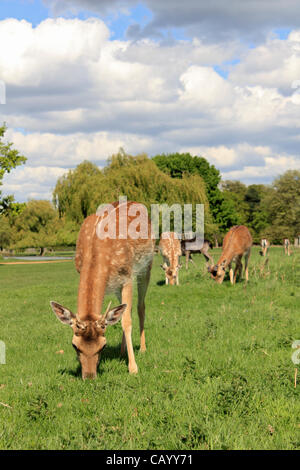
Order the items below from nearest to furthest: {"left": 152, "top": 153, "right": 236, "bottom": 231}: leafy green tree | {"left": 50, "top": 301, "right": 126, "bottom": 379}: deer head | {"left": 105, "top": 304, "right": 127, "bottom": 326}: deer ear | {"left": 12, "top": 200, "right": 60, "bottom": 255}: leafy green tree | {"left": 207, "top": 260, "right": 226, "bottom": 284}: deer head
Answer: {"left": 50, "top": 301, "right": 126, "bottom": 379}: deer head < {"left": 105, "top": 304, "right": 127, "bottom": 326}: deer ear < {"left": 207, "top": 260, "right": 226, "bottom": 284}: deer head < {"left": 152, "top": 153, "right": 236, "bottom": 231}: leafy green tree < {"left": 12, "top": 200, "right": 60, "bottom": 255}: leafy green tree

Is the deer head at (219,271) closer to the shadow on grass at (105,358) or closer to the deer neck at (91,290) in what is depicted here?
the shadow on grass at (105,358)

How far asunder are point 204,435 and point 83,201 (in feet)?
131

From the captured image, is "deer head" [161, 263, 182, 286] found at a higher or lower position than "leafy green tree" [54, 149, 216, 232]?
lower

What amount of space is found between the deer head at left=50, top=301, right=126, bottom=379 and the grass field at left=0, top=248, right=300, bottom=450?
26 centimetres

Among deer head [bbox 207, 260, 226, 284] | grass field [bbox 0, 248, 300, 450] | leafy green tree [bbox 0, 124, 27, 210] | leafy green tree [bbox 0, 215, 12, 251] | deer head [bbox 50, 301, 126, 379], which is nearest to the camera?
grass field [bbox 0, 248, 300, 450]

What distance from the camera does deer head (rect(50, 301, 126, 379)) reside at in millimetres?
5934

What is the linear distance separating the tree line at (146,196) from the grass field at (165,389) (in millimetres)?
32838

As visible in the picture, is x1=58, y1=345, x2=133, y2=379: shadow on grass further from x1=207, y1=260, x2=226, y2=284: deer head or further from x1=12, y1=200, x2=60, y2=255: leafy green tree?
x1=12, y1=200, x2=60, y2=255: leafy green tree

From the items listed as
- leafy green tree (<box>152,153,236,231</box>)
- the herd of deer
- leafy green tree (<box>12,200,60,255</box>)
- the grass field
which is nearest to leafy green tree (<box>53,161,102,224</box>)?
leafy green tree (<box>152,153,236,231</box>)

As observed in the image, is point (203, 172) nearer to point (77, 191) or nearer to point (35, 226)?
point (77, 191)

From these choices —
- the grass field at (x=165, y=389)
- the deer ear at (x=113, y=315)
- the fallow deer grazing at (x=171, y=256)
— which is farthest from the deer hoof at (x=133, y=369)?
the fallow deer grazing at (x=171, y=256)

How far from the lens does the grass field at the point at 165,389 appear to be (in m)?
4.46

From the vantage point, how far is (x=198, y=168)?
6309 cm
